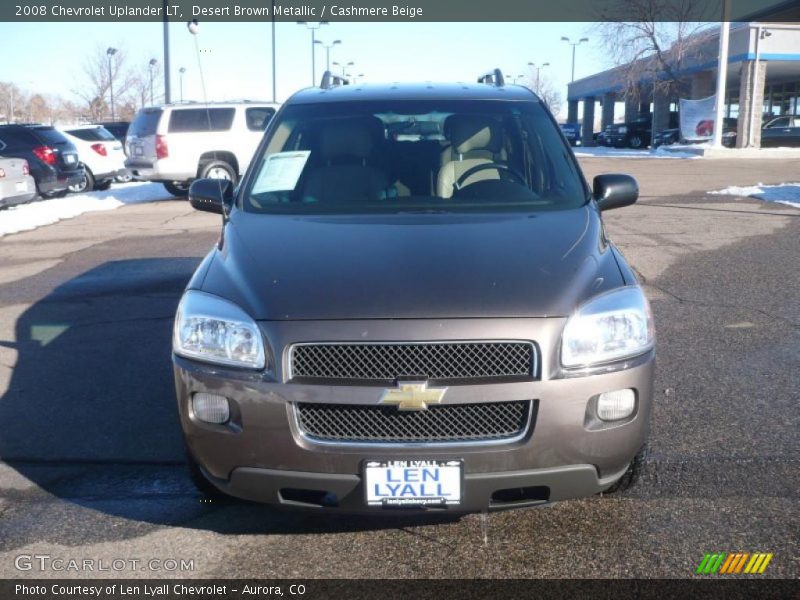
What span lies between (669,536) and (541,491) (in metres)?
0.72

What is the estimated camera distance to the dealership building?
1582 inches

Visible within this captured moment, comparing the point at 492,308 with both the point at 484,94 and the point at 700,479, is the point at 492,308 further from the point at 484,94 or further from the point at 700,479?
the point at 484,94

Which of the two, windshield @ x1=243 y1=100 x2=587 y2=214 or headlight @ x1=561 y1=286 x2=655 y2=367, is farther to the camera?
windshield @ x1=243 y1=100 x2=587 y2=214

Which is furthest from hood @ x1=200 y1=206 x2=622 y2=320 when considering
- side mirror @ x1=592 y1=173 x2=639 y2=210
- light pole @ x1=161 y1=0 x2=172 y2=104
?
light pole @ x1=161 y1=0 x2=172 y2=104

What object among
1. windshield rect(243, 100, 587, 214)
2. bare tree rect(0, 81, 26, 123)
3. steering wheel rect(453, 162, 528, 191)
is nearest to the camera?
windshield rect(243, 100, 587, 214)

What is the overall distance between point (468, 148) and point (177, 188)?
15.5m

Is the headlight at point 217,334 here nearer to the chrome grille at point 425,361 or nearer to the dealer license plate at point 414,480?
the chrome grille at point 425,361

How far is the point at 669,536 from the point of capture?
3500 millimetres

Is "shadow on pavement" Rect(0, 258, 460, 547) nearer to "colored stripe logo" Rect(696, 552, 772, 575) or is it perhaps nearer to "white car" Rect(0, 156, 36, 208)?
"colored stripe logo" Rect(696, 552, 772, 575)

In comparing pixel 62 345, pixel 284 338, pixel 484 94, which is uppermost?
pixel 484 94

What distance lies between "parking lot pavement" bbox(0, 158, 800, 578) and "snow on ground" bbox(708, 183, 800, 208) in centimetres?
841

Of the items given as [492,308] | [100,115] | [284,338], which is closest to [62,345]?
[284,338]

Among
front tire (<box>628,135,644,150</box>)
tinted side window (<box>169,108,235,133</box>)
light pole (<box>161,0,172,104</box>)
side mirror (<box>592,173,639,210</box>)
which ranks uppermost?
light pole (<box>161,0,172,104</box>)

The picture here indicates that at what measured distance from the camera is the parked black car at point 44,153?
703 inches
